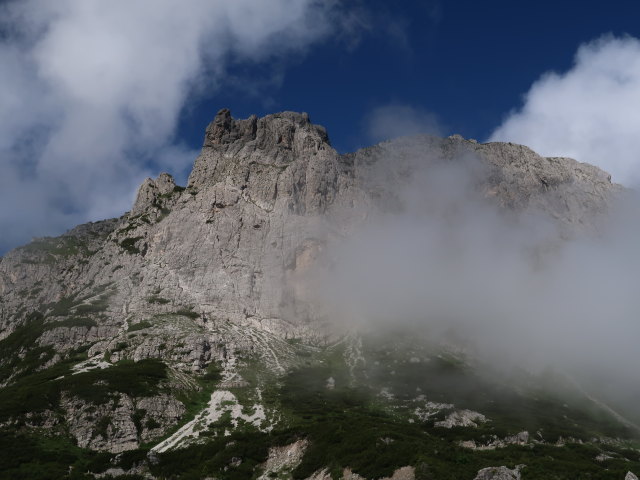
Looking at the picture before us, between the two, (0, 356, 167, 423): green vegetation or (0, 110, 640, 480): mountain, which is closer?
(0, 110, 640, 480): mountain

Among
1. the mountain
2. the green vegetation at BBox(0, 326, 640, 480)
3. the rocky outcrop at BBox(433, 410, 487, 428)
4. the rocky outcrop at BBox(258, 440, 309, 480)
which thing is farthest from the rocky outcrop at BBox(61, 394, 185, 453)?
the rocky outcrop at BBox(433, 410, 487, 428)

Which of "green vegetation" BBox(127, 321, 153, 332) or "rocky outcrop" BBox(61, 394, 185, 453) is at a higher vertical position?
"green vegetation" BBox(127, 321, 153, 332)

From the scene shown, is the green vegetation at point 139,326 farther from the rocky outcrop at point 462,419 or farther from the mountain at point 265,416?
the rocky outcrop at point 462,419

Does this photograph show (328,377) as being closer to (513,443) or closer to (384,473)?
(513,443)

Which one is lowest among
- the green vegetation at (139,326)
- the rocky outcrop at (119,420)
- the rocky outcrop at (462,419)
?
the rocky outcrop at (462,419)

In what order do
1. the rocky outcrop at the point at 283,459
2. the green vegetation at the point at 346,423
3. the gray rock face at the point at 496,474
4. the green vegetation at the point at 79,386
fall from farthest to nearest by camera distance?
the green vegetation at the point at 79,386
the rocky outcrop at the point at 283,459
the green vegetation at the point at 346,423
the gray rock face at the point at 496,474

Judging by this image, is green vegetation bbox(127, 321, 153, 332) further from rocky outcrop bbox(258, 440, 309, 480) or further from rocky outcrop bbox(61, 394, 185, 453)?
rocky outcrop bbox(258, 440, 309, 480)

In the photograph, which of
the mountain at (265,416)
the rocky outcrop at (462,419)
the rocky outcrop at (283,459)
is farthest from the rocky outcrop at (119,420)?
the rocky outcrop at (462,419)

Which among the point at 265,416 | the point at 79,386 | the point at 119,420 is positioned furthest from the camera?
the point at 79,386

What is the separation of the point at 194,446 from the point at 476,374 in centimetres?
11591

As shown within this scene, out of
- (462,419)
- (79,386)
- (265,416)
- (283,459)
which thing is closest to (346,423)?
(283,459)

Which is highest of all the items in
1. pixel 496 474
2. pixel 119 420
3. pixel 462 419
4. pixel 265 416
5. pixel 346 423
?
pixel 119 420

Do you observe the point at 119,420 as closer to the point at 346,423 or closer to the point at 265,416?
the point at 265,416

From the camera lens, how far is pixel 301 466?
92.1 meters
